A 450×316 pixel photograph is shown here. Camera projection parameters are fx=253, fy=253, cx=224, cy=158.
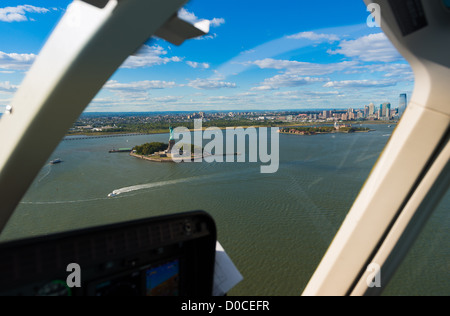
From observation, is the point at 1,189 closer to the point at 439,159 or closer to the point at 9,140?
the point at 9,140

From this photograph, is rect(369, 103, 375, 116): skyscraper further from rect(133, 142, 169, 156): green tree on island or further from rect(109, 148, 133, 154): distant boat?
rect(109, 148, 133, 154): distant boat

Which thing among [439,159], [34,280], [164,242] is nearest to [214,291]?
[164,242]

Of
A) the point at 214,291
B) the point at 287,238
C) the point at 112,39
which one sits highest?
the point at 112,39

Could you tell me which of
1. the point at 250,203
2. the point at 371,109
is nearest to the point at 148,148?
the point at 250,203

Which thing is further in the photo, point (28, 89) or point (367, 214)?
point (367, 214)

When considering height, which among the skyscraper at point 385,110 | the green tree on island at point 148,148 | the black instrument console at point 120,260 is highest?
the skyscraper at point 385,110

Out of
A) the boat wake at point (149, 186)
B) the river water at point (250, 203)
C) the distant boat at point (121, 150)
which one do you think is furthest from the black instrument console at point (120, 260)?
the distant boat at point (121, 150)

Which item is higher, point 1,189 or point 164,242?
point 1,189

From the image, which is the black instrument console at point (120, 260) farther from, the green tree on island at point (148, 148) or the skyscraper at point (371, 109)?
the green tree on island at point (148, 148)
